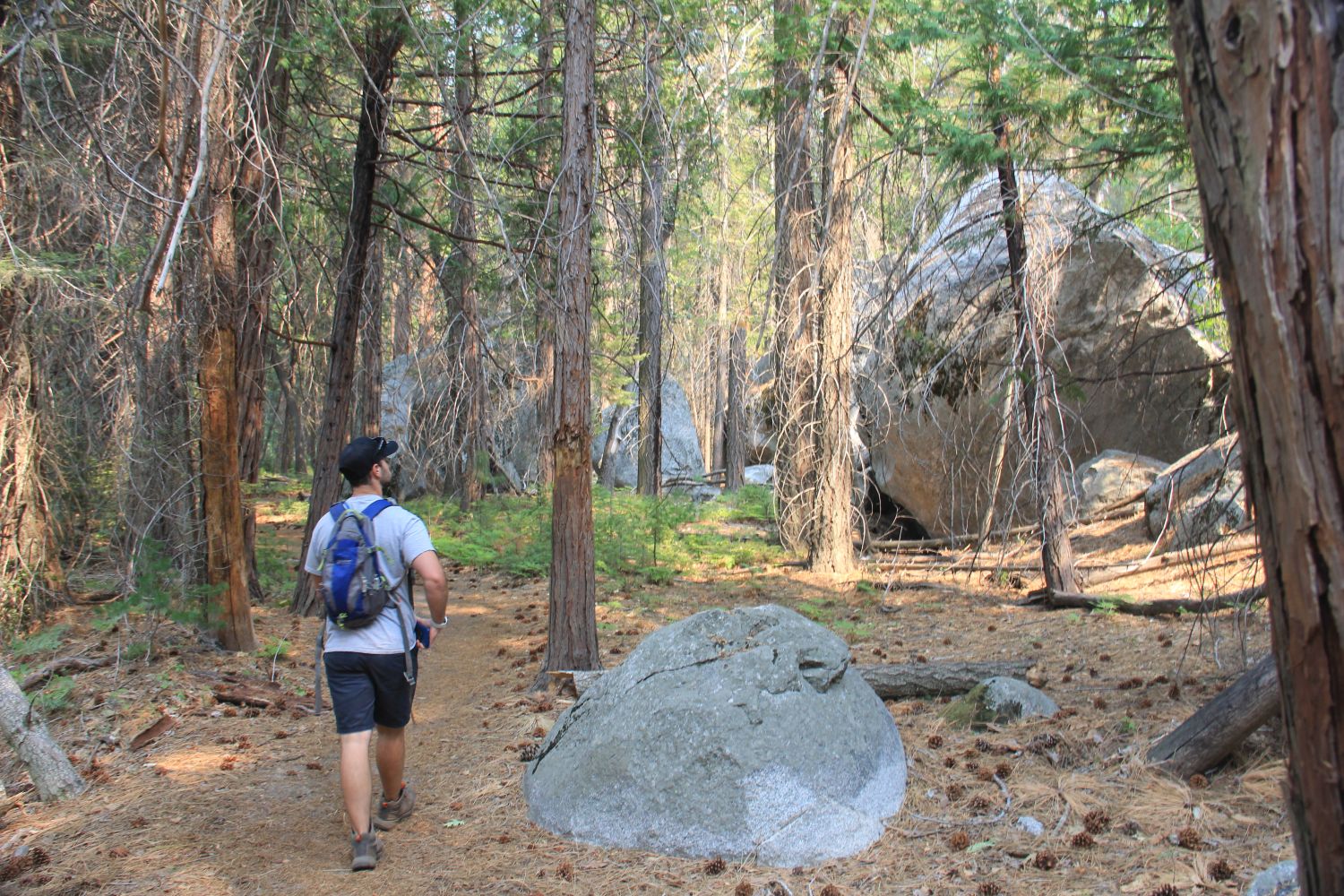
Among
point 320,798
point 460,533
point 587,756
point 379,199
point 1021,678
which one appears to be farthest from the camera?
point 460,533

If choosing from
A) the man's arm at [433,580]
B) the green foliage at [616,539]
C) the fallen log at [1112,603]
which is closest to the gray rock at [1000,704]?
the fallen log at [1112,603]

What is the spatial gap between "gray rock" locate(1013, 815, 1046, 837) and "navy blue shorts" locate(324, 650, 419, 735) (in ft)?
9.76

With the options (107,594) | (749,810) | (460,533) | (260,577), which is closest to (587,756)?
(749,810)

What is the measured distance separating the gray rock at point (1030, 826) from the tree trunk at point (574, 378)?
11.2 ft

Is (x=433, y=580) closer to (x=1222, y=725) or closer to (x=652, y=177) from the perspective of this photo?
(x=1222, y=725)

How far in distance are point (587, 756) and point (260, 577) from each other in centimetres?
711

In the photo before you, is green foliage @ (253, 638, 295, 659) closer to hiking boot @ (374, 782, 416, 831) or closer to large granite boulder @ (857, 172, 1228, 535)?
hiking boot @ (374, 782, 416, 831)

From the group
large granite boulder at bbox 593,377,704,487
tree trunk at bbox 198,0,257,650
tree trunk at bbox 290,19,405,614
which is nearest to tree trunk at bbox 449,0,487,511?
tree trunk at bbox 290,19,405,614

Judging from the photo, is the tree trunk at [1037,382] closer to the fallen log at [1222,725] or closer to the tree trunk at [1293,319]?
the fallen log at [1222,725]

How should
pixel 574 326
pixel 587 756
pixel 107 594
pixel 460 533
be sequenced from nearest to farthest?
1. pixel 587 756
2. pixel 574 326
3. pixel 107 594
4. pixel 460 533

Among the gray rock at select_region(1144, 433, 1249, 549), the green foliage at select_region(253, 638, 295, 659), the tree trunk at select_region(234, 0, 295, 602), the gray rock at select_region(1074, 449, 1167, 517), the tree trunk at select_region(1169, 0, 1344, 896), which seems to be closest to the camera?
the tree trunk at select_region(1169, 0, 1344, 896)

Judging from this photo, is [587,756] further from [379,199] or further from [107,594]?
[379,199]

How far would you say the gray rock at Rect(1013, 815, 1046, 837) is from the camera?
3.98 meters

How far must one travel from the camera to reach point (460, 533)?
14.7 metres
